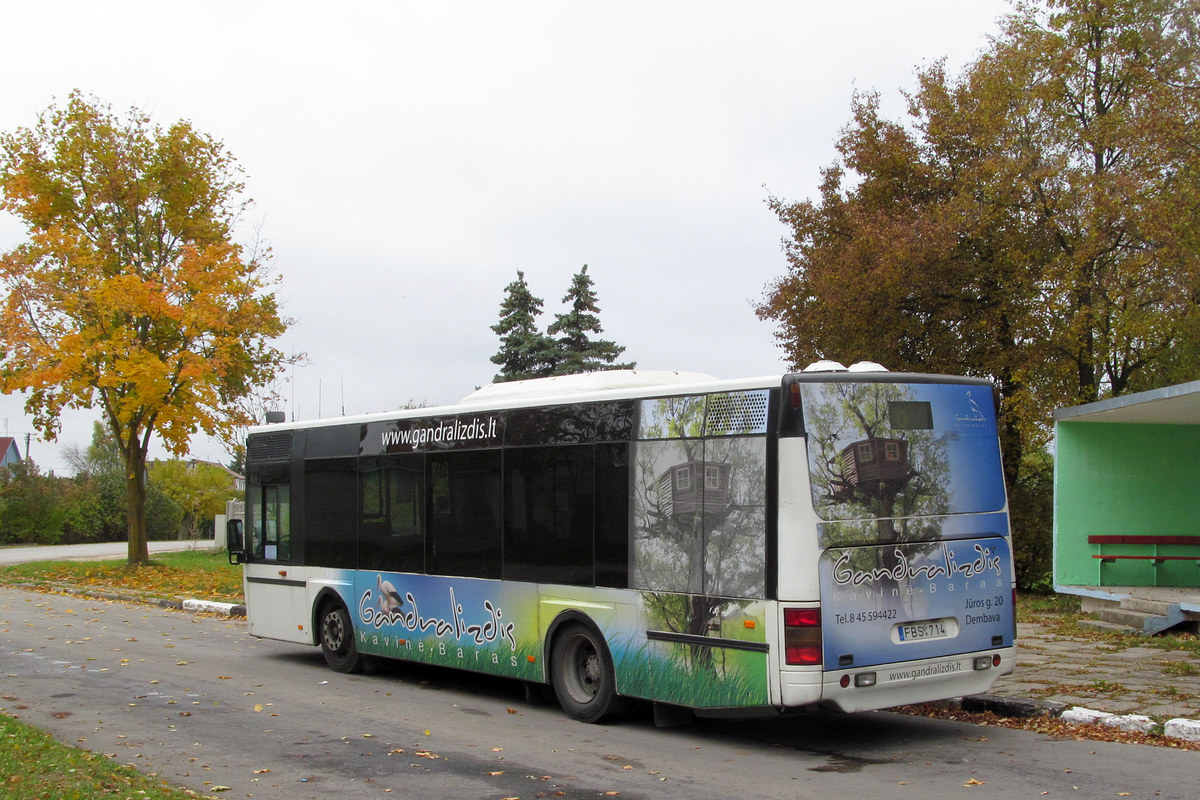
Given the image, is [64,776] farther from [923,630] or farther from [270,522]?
[270,522]

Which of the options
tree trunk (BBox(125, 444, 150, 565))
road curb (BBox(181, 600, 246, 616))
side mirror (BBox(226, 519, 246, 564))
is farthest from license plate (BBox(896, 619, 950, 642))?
tree trunk (BBox(125, 444, 150, 565))

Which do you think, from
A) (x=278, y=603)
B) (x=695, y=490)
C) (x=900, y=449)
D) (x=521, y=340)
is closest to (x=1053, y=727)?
(x=900, y=449)

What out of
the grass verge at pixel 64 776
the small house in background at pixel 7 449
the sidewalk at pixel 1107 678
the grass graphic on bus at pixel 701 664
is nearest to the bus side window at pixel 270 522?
the grass verge at pixel 64 776

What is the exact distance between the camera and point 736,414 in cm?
860

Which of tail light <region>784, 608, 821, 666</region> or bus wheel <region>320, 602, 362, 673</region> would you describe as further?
bus wheel <region>320, 602, 362, 673</region>

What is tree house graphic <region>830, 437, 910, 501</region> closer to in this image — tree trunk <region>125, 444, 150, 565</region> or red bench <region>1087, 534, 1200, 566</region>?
red bench <region>1087, 534, 1200, 566</region>

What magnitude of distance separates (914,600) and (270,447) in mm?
8663

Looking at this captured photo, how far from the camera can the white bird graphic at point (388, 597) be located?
1209 cm

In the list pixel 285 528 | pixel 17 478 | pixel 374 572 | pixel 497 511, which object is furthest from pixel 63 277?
pixel 17 478

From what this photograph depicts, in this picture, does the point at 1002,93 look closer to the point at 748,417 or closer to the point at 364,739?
the point at 748,417

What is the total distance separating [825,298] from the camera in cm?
2366

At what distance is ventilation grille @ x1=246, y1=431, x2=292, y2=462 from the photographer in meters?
13.9

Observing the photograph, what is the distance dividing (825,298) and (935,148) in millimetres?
4109

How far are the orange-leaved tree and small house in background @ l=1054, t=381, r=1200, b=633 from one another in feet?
63.3
